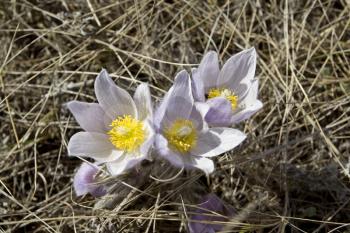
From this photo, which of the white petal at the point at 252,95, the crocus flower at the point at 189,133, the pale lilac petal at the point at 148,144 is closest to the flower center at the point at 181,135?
the crocus flower at the point at 189,133

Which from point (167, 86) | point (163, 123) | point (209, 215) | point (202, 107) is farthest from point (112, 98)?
point (167, 86)

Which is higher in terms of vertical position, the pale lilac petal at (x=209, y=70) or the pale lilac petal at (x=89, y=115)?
the pale lilac petal at (x=209, y=70)

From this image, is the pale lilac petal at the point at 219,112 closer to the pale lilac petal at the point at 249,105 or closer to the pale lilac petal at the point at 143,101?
the pale lilac petal at the point at 249,105

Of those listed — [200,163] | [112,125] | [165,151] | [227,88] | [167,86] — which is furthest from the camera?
[167,86]

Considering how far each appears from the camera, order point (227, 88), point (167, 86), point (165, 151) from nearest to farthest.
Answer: point (165, 151)
point (227, 88)
point (167, 86)

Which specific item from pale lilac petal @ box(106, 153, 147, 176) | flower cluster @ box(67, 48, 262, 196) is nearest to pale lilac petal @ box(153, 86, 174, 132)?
flower cluster @ box(67, 48, 262, 196)

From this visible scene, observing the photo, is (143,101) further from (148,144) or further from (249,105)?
(249,105)

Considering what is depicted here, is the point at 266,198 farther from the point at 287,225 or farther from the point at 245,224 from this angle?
the point at 245,224
